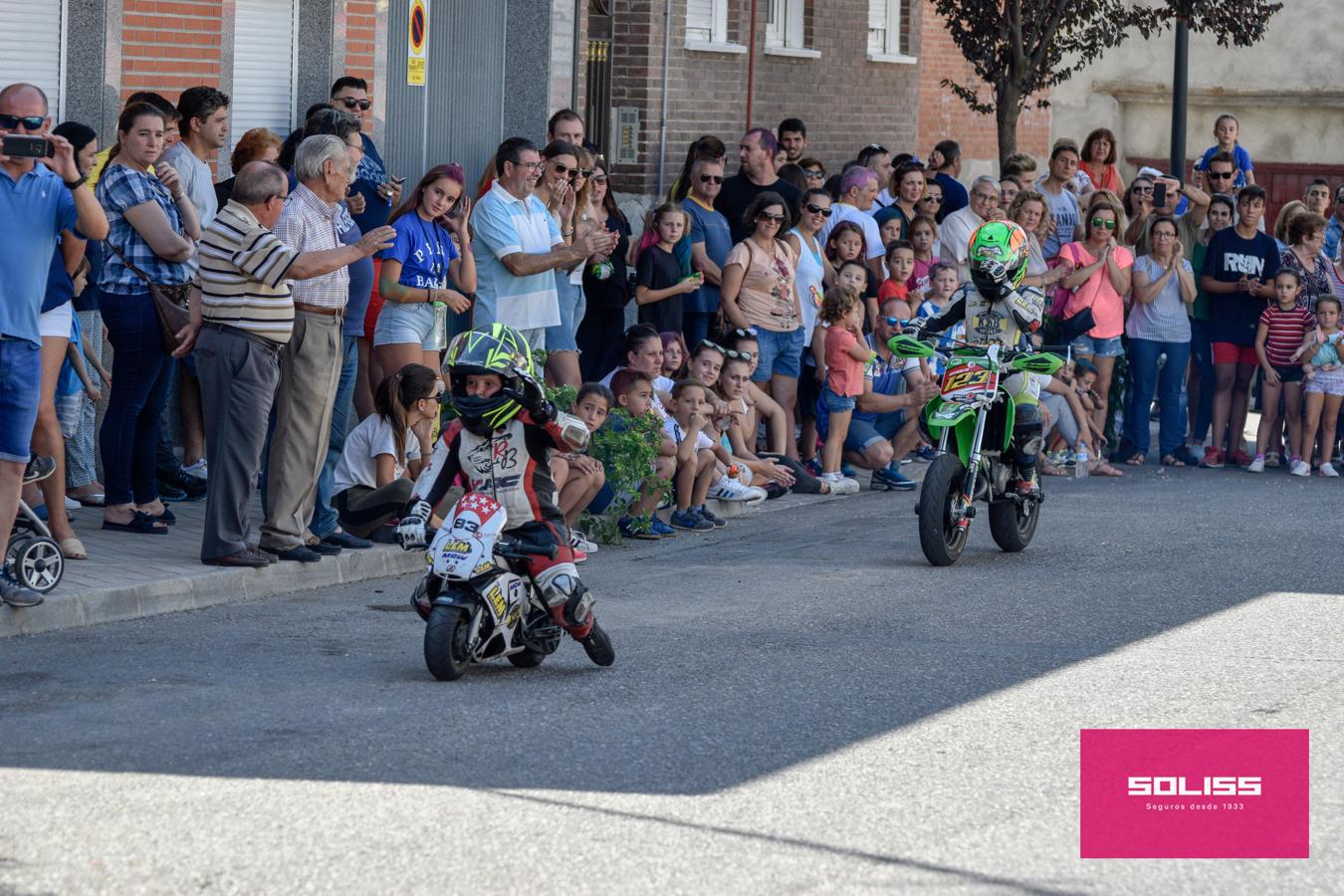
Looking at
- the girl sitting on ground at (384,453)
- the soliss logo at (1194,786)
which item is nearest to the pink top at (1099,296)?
the girl sitting on ground at (384,453)

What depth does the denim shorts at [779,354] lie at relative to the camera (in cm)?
1428

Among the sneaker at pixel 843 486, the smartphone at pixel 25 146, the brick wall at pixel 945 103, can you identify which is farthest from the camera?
the brick wall at pixel 945 103

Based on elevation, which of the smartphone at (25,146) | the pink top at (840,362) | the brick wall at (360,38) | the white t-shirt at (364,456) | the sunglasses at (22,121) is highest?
the brick wall at (360,38)

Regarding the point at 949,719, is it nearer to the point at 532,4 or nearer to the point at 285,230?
the point at 285,230

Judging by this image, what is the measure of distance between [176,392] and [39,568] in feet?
14.2

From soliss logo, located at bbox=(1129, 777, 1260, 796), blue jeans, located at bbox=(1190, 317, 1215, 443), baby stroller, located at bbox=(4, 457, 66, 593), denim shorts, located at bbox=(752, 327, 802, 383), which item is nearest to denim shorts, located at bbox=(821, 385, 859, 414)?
denim shorts, located at bbox=(752, 327, 802, 383)

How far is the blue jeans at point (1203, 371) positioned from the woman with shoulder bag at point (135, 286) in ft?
31.0

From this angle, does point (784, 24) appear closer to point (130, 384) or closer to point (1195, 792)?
point (130, 384)

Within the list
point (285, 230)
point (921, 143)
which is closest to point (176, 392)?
point (285, 230)

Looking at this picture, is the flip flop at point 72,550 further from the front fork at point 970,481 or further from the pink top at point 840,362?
the pink top at point 840,362

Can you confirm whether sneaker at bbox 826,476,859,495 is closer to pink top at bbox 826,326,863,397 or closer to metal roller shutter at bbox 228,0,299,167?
pink top at bbox 826,326,863,397

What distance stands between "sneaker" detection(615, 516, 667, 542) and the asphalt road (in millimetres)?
818

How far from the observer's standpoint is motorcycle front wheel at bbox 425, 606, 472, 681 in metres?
7.83

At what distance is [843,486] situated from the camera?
1445 centimetres
